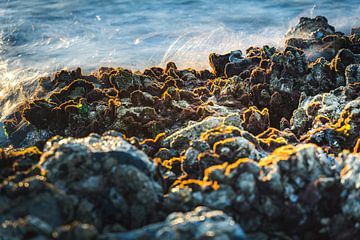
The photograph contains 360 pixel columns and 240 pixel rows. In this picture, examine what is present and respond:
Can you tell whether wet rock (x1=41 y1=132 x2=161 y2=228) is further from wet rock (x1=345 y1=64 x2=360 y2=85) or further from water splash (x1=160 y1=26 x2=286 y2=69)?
water splash (x1=160 y1=26 x2=286 y2=69)

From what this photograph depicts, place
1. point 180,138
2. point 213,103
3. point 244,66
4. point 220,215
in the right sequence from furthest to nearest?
1. point 244,66
2. point 213,103
3. point 180,138
4. point 220,215

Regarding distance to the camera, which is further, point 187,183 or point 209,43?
point 209,43

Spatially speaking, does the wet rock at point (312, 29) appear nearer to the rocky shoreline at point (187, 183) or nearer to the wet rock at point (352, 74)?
the wet rock at point (352, 74)

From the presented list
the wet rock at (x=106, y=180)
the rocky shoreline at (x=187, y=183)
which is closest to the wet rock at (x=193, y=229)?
the rocky shoreline at (x=187, y=183)

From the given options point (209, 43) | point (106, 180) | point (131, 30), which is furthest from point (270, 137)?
point (131, 30)

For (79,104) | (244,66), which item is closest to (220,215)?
(79,104)

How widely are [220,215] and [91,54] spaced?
19.1m

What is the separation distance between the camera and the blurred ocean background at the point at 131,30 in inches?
774

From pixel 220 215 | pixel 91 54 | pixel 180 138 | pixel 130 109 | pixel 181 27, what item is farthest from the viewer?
pixel 181 27

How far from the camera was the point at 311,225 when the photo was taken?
4.59m

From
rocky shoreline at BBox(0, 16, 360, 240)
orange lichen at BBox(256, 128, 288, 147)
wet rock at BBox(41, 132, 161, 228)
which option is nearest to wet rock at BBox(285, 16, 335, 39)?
rocky shoreline at BBox(0, 16, 360, 240)

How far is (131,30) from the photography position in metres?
27.0

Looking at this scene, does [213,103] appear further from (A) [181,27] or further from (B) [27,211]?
(A) [181,27]

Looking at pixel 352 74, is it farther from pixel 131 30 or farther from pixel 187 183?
pixel 131 30
